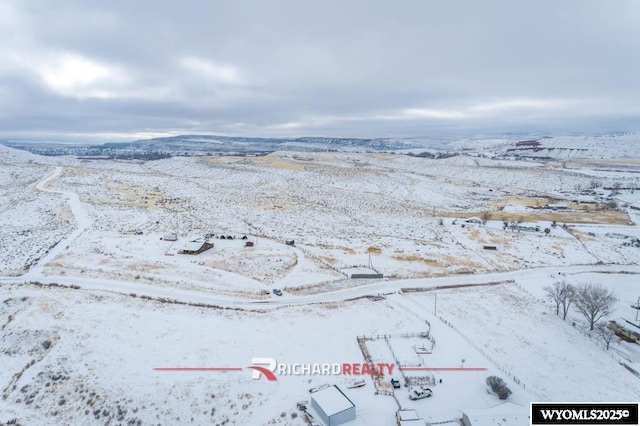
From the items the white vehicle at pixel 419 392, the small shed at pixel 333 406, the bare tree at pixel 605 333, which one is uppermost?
the small shed at pixel 333 406

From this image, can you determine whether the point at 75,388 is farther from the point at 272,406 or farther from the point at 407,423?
the point at 407,423

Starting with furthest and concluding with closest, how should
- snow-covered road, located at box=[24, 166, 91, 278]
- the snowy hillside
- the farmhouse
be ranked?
the snowy hillside → the farmhouse → snow-covered road, located at box=[24, 166, 91, 278]

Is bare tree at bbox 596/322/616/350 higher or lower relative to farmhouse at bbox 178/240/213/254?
lower

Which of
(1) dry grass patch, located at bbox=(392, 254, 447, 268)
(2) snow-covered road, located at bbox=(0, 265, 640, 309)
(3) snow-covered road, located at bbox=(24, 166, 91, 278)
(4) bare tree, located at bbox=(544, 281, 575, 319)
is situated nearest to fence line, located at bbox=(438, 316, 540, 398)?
(2) snow-covered road, located at bbox=(0, 265, 640, 309)

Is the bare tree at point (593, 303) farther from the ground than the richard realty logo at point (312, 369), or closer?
farther from the ground

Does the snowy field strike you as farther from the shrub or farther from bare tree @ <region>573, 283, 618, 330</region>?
bare tree @ <region>573, 283, 618, 330</region>

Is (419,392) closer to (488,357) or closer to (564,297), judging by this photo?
(488,357)

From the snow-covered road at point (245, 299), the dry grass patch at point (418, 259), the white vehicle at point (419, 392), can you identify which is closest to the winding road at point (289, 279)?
the snow-covered road at point (245, 299)

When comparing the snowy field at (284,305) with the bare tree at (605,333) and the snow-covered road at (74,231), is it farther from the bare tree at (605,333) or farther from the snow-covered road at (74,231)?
the bare tree at (605,333)
